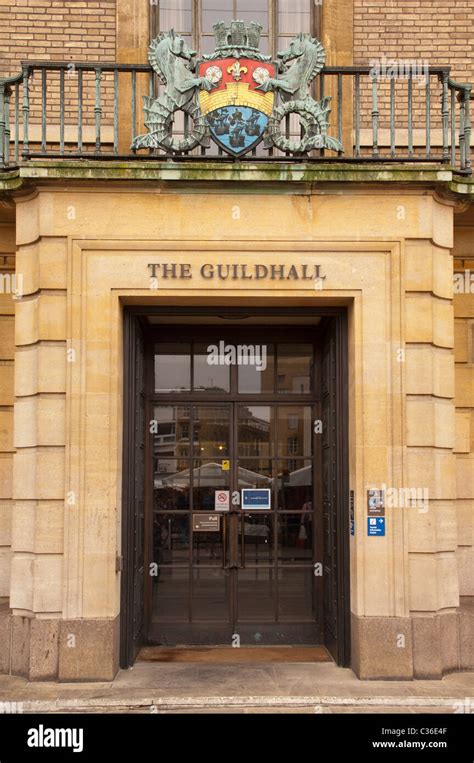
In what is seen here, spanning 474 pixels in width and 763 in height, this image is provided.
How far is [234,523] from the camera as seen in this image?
9.89m

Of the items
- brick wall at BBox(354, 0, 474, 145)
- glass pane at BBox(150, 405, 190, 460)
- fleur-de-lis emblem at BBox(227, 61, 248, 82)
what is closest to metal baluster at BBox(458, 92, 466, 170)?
brick wall at BBox(354, 0, 474, 145)

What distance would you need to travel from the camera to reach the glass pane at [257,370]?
1010cm

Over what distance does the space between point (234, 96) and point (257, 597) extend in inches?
225

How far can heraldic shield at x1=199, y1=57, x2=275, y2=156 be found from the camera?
859 cm

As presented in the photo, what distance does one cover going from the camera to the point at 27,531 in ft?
27.6

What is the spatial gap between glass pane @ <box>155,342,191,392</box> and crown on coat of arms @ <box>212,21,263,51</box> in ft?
11.3

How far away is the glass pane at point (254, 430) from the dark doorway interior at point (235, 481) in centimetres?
1

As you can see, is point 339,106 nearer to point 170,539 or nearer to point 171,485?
point 171,485

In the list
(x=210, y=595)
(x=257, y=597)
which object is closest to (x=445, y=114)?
(x=257, y=597)

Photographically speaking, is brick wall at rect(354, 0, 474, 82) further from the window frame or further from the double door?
the double door

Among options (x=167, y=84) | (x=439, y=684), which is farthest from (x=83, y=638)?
(x=167, y=84)

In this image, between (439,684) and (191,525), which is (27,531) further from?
(439,684)

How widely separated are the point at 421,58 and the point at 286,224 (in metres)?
3.18

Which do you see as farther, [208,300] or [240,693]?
[208,300]
